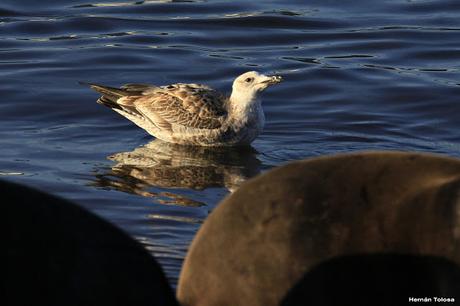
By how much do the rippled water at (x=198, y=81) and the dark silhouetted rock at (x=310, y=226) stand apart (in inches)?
114

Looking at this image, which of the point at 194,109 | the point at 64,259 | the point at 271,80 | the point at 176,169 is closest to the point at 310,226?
the point at 64,259

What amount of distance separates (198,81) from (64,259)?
34.2ft

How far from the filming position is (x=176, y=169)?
10641mm

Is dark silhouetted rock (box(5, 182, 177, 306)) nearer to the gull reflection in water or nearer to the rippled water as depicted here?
the rippled water

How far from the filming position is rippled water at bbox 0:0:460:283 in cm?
976

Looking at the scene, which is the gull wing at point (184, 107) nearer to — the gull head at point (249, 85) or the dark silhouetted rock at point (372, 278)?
the gull head at point (249, 85)

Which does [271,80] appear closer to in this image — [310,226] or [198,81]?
[198,81]

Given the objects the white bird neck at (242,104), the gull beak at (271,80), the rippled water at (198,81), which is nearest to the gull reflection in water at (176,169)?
the rippled water at (198,81)

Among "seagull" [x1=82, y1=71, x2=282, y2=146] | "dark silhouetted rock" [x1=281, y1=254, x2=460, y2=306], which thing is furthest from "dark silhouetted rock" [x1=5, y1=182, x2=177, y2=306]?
"seagull" [x1=82, y1=71, x2=282, y2=146]

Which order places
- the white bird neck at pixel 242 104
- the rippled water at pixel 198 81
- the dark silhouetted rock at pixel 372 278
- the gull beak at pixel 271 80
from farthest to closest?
the white bird neck at pixel 242 104
the gull beak at pixel 271 80
the rippled water at pixel 198 81
the dark silhouetted rock at pixel 372 278

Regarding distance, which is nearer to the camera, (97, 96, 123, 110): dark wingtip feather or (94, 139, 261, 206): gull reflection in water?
(94, 139, 261, 206): gull reflection in water

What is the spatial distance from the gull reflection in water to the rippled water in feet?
0.06

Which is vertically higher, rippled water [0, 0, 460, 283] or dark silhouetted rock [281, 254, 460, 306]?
dark silhouetted rock [281, 254, 460, 306]

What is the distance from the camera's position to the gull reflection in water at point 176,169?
9766 mm
